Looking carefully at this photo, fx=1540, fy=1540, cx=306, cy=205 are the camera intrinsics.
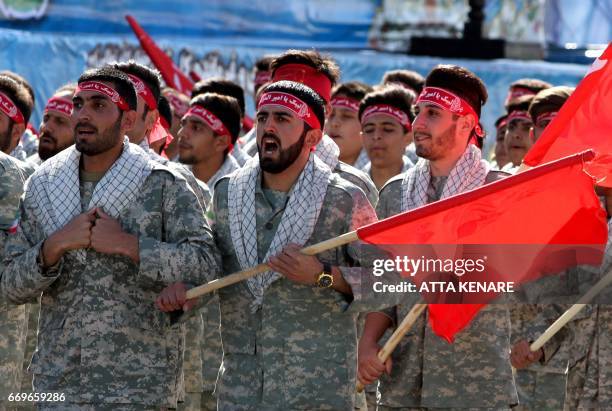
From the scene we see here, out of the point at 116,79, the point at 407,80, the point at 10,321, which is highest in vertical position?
the point at 407,80

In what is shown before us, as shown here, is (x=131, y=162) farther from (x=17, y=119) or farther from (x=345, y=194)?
(x=17, y=119)

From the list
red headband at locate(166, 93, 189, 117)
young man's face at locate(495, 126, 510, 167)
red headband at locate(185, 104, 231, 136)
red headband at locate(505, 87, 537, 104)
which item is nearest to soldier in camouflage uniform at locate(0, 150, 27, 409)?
red headband at locate(185, 104, 231, 136)

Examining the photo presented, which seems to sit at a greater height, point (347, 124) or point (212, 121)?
point (347, 124)

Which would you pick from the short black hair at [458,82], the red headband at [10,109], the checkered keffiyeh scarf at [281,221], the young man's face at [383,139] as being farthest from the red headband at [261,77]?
the checkered keffiyeh scarf at [281,221]

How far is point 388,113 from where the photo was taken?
10930 millimetres

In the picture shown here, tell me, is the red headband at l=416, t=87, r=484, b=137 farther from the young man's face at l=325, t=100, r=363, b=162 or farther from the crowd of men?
the young man's face at l=325, t=100, r=363, b=162

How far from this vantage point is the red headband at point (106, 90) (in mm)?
7684

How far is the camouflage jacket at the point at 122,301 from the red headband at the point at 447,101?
143 centimetres

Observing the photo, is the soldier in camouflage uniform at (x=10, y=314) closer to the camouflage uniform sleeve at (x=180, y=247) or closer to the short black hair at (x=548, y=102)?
the camouflage uniform sleeve at (x=180, y=247)

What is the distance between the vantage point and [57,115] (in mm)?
10781

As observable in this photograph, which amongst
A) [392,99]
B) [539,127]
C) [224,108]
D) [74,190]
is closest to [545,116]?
[539,127]

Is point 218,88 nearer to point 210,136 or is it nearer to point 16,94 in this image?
point 210,136

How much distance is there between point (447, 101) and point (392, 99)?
9.42ft

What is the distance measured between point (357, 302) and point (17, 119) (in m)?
3.56
